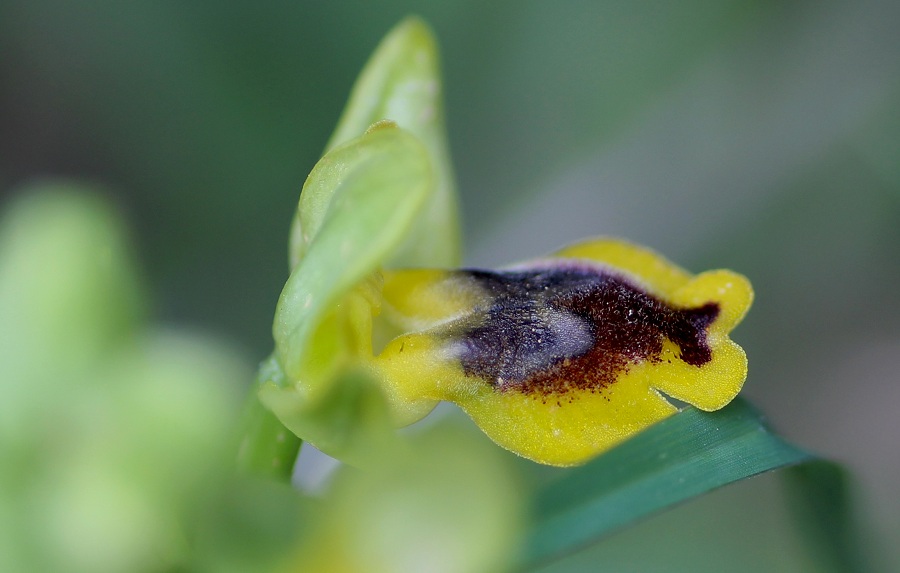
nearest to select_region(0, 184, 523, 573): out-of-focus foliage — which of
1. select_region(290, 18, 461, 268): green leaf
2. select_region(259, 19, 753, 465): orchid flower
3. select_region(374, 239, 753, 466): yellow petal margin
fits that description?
select_region(259, 19, 753, 465): orchid flower

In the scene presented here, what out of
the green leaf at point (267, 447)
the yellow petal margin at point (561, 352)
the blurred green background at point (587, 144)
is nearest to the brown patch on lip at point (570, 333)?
the yellow petal margin at point (561, 352)

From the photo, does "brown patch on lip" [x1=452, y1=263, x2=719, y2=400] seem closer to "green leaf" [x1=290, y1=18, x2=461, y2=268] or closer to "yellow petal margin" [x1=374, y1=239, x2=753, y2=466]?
"yellow petal margin" [x1=374, y1=239, x2=753, y2=466]

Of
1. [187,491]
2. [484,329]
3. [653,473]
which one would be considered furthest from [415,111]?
[187,491]

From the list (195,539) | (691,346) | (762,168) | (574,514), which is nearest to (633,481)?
(574,514)

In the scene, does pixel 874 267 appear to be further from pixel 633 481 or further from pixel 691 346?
pixel 633 481

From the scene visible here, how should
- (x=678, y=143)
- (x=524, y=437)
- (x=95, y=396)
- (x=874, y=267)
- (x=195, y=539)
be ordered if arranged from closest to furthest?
(x=195, y=539) → (x=95, y=396) → (x=524, y=437) → (x=874, y=267) → (x=678, y=143)

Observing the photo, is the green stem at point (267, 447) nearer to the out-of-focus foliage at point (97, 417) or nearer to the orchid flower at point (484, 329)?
the orchid flower at point (484, 329)
